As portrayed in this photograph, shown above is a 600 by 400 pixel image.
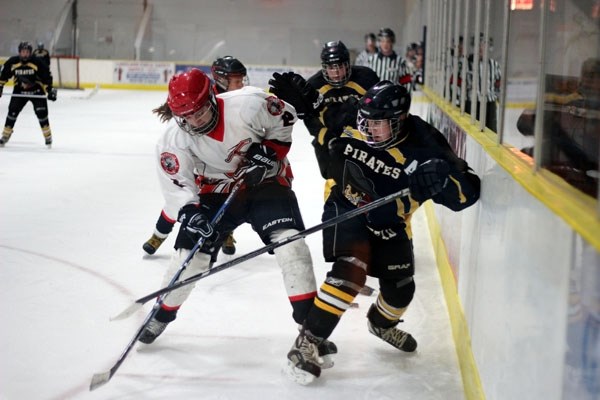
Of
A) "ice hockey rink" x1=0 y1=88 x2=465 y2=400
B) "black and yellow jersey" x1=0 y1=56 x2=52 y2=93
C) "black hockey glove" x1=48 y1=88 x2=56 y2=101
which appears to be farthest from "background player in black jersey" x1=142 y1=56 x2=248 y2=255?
"black and yellow jersey" x1=0 y1=56 x2=52 y2=93

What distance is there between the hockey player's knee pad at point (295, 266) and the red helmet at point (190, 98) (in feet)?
1.53

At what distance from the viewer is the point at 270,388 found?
2.62 metres

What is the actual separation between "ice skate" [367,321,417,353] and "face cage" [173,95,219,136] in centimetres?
94

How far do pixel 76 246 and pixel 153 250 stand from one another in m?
0.50

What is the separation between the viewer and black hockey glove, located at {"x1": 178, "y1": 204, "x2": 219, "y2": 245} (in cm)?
273

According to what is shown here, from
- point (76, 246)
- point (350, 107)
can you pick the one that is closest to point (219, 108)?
point (350, 107)

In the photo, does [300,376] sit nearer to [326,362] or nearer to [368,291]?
[326,362]

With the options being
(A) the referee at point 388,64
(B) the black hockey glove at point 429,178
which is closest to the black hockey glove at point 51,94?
(A) the referee at point 388,64

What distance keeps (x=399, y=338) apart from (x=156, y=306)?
0.87 m

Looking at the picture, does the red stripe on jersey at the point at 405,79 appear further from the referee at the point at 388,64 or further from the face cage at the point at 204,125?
the face cage at the point at 204,125

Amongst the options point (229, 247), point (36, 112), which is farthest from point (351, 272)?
point (36, 112)

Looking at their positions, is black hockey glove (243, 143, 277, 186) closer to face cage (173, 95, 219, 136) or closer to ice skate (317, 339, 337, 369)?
face cage (173, 95, 219, 136)

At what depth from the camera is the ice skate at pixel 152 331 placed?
9.72ft

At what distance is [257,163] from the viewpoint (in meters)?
2.93
